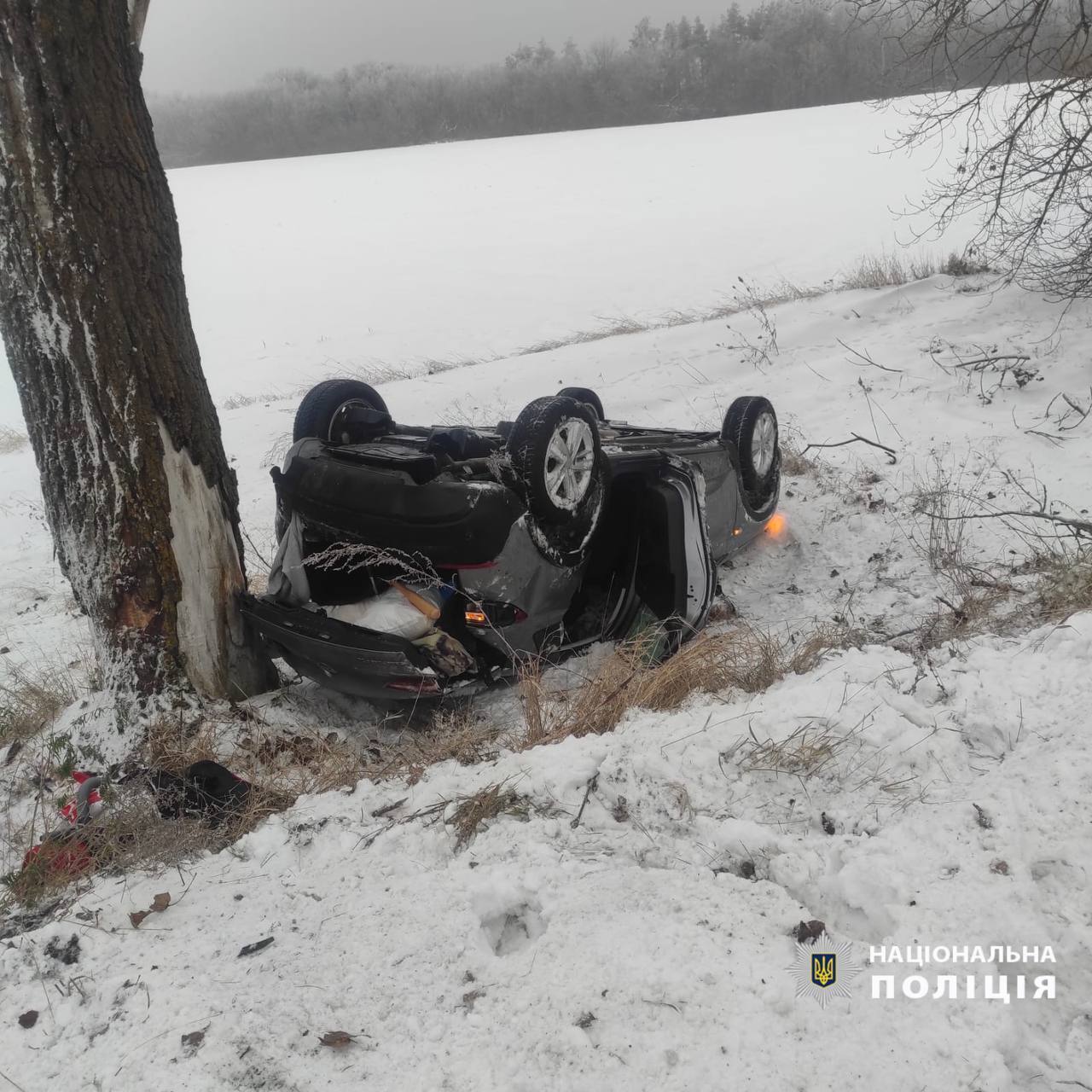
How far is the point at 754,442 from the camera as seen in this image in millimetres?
5094

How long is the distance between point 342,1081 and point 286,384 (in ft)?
47.1

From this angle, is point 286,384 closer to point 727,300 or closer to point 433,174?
point 727,300

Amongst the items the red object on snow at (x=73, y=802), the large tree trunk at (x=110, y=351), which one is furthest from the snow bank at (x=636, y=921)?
the large tree trunk at (x=110, y=351)

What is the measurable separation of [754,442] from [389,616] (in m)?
2.70

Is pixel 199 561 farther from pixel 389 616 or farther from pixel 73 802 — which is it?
pixel 73 802

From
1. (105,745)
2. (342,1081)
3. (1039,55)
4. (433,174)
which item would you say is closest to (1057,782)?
(342,1081)

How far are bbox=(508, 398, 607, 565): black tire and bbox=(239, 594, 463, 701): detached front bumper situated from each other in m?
0.77

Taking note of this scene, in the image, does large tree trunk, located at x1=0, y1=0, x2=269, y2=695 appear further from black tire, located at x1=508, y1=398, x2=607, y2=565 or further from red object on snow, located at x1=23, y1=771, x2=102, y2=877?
black tire, located at x1=508, y1=398, x2=607, y2=565

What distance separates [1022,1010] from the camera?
1650mm

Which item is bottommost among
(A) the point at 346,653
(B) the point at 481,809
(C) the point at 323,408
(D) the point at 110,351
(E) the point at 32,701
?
(E) the point at 32,701

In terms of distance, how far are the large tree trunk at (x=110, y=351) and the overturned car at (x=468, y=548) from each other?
412 millimetres

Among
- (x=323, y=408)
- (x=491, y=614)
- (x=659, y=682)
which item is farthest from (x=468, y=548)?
(x=323, y=408)

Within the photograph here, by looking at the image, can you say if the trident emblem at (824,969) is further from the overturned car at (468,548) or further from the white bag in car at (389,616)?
the white bag in car at (389,616)

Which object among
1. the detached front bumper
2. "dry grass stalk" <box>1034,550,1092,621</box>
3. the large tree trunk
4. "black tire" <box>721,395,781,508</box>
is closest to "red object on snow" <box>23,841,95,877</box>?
the large tree trunk
